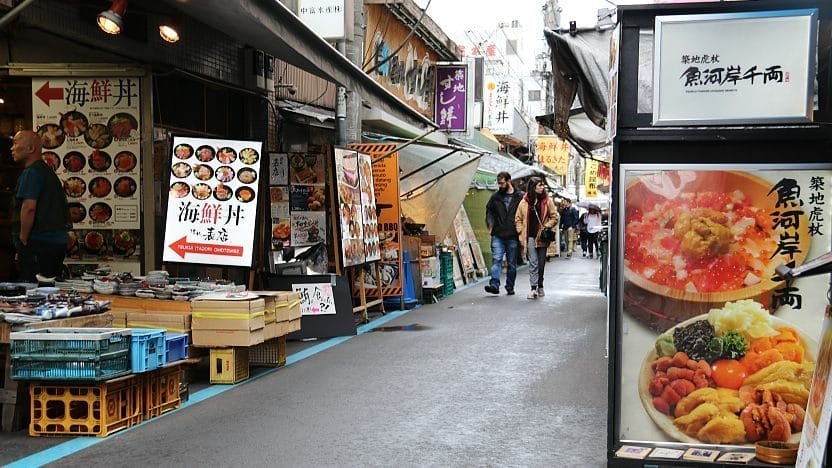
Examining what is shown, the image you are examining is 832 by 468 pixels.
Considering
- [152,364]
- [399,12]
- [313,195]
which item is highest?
[399,12]

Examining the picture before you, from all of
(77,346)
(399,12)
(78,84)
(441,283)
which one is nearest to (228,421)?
(77,346)

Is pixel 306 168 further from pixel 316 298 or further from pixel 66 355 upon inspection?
pixel 66 355

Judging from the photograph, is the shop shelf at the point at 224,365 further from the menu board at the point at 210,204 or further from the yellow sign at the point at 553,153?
the yellow sign at the point at 553,153

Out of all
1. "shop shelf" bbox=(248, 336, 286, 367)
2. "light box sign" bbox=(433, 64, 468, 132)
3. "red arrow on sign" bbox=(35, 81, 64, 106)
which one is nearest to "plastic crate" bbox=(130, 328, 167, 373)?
"shop shelf" bbox=(248, 336, 286, 367)

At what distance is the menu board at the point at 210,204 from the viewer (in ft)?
30.4

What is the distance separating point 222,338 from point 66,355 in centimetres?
197

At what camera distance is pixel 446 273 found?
16750mm

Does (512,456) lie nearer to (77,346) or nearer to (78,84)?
(77,346)

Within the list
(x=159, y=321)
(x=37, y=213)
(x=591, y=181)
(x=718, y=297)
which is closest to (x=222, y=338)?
(x=159, y=321)

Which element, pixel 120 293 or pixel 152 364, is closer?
pixel 152 364

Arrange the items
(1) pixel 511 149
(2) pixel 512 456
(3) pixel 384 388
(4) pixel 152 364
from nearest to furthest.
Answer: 1. (2) pixel 512 456
2. (4) pixel 152 364
3. (3) pixel 384 388
4. (1) pixel 511 149

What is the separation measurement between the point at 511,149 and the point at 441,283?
86.6 ft

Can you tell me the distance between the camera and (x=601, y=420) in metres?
6.73

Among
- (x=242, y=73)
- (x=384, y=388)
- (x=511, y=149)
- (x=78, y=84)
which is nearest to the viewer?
(x=384, y=388)
